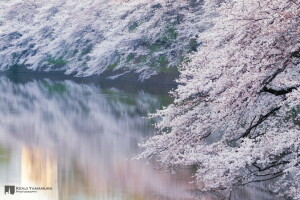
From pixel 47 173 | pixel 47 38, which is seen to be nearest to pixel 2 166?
pixel 47 173

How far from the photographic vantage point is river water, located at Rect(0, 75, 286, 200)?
1225 cm

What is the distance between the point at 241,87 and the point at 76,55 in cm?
2901

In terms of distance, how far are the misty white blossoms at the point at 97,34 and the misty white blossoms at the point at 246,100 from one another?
17.4 meters

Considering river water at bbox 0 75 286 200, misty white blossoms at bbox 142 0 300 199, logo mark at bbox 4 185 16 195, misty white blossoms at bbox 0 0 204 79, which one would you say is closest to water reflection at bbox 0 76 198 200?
river water at bbox 0 75 286 200

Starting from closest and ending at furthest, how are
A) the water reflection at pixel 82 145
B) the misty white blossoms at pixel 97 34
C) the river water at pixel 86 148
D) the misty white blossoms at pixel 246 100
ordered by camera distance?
1. the misty white blossoms at pixel 246 100
2. the river water at pixel 86 148
3. the water reflection at pixel 82 145
4. the misty white blossoms at pixel 97 34

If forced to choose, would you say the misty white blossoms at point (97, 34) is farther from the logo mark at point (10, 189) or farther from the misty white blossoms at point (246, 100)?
the misty white blossoms at point (246, 100)

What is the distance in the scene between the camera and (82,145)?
58.3 feet

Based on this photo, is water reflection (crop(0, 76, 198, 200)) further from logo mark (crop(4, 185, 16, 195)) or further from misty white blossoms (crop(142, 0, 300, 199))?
misty white blossoms (crop(142, 0, 300, 199))

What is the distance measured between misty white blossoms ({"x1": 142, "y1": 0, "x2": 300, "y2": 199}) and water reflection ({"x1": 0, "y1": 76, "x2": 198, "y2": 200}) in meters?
1.19

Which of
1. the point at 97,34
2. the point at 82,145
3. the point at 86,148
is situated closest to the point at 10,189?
the point at 86,148

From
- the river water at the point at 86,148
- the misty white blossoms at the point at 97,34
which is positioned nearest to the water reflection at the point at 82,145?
the river water at the point at 86,148

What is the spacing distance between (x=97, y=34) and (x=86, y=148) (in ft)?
67.6

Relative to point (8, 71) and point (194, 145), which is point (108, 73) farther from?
point (194, 145)

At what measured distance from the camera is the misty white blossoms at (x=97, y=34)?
30516 mm
